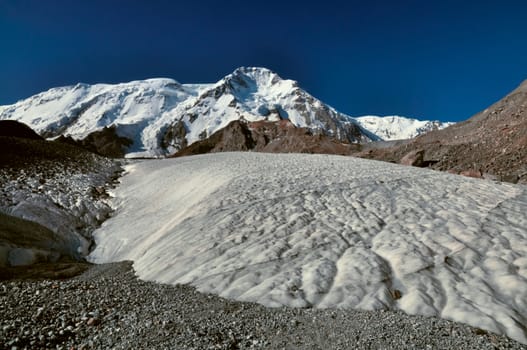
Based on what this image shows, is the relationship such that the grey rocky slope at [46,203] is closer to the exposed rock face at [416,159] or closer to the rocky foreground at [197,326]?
the rocky foreground at [197,326]

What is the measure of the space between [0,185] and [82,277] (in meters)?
11.6

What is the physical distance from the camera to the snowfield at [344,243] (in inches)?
295

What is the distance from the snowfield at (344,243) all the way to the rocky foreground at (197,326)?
584mm

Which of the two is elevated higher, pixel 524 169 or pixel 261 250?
pixel 524 169

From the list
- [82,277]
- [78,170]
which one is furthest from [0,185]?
[82,277]

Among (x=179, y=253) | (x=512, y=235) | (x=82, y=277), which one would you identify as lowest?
(x=82, y=277)

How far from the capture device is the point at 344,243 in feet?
34.3

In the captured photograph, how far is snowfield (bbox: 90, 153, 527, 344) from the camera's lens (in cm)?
750

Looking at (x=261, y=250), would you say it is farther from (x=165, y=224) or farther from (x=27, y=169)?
(x=27, y=169)

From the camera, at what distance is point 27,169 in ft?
71.8

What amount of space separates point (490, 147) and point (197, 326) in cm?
4433

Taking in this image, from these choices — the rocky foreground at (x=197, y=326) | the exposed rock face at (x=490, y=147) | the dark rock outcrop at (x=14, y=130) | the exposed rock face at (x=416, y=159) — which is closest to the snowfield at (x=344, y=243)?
the rocky foreground at (x=197, y=326)

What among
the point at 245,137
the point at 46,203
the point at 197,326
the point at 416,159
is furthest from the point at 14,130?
the point at 245,137

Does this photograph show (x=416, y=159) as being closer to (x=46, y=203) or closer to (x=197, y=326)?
(x=46, y=203)
